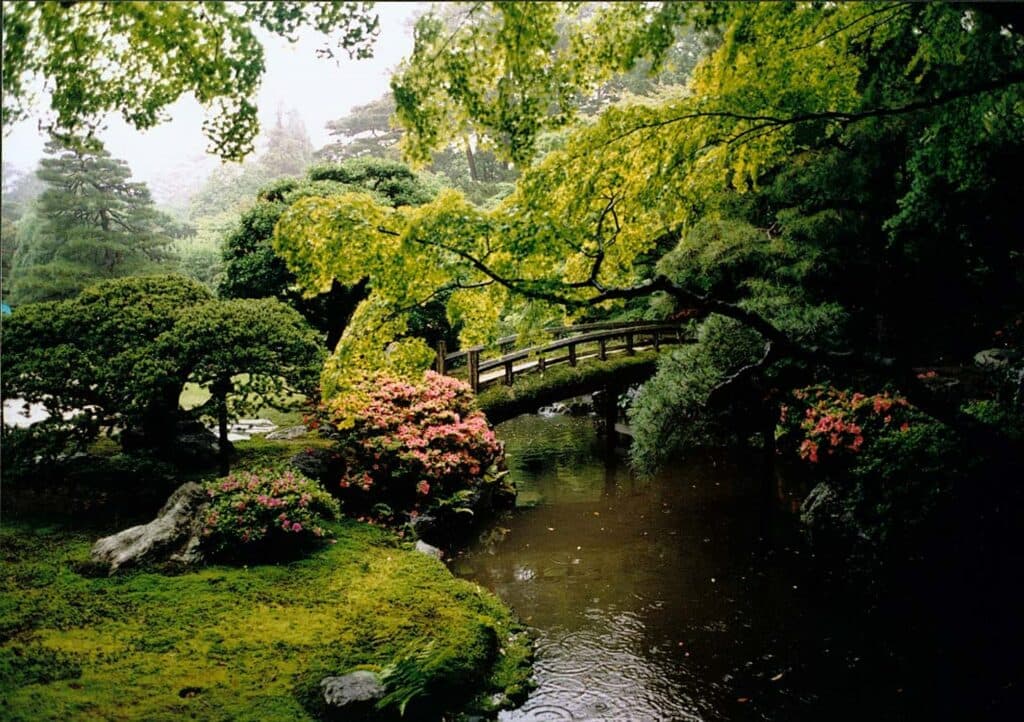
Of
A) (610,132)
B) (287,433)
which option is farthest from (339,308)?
(610,132)

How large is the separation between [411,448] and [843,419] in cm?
557

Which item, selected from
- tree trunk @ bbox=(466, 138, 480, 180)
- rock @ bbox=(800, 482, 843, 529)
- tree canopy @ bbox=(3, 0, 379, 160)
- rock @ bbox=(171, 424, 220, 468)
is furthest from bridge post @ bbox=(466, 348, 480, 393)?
tree trunk @ bbox=(466, 138, 480, 180)

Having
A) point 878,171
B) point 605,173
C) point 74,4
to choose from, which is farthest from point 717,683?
point 878,171

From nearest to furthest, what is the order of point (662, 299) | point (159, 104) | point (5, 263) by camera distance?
1. point (159, 104)
2. point (5, 263)
3. point (662, 299)

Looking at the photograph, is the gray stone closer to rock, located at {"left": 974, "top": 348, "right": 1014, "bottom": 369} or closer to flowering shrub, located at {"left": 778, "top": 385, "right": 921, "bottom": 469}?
flowering shrub, located at {"left": 778, "top": 385, "right": 921, "bottom": 469}

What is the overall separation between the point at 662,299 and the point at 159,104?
9.45m

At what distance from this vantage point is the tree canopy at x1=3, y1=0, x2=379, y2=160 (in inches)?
105

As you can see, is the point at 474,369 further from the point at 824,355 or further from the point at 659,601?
the point at 824,355

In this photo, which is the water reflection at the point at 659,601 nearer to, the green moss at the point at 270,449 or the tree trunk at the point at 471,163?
the green moss at the point at 270,449

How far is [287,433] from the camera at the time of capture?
952 centimetres

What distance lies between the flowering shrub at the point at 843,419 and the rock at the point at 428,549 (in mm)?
4932

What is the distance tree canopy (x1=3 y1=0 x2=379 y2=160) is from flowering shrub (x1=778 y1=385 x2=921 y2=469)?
6971mm

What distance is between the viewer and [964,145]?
16.5 feet

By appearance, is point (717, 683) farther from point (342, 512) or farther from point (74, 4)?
point (74, 4)
